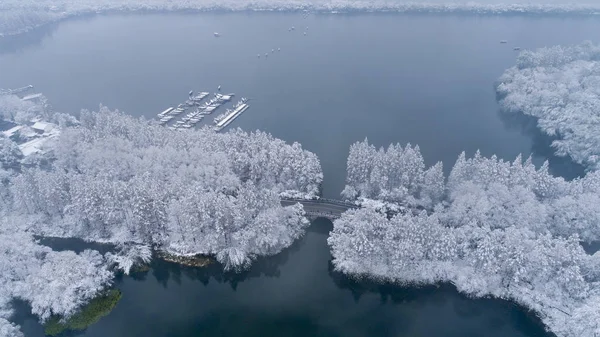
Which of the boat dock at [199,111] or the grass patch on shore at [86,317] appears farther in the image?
the boat dock at [199,111]

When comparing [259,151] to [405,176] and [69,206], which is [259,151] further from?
[69,206]

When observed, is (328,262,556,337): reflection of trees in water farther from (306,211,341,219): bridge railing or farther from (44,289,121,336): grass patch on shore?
(44,289,121,336): grass patch on shore

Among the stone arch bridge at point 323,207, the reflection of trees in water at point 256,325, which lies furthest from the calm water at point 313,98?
the stone arch bridge at point 323,207

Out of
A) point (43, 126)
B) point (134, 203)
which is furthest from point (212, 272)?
point (43, 126)

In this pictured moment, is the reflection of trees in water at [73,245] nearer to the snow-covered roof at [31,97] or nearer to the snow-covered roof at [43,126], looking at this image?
the snow-covered roof at [43,126]

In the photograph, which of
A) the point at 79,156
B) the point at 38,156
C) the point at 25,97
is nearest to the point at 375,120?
the point at 79,156

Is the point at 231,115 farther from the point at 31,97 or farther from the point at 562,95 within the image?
the point at 562,95
